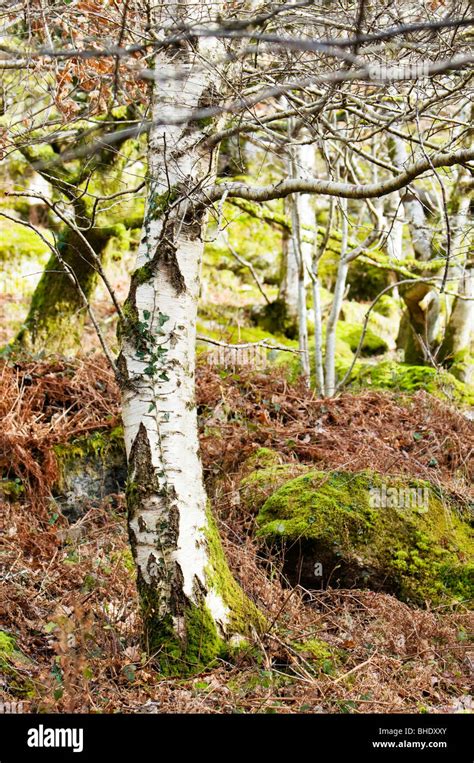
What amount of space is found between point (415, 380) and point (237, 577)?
456 centimetres

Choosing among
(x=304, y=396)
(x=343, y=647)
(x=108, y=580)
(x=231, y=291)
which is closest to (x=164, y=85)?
(x=108, y=580)

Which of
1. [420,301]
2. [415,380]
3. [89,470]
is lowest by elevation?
[89,470]

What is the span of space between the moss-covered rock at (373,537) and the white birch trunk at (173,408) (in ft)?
3.62

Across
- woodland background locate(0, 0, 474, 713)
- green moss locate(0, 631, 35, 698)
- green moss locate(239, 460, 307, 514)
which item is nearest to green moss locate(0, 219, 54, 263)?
woodland background locate(0, 0, 474, 713)

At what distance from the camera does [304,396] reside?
7.48 m

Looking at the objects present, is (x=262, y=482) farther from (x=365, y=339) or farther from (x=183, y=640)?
(x=365, y=339)

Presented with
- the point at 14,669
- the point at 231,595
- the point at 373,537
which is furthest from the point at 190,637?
the point at 373,537

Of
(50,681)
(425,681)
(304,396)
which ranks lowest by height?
(425,681)

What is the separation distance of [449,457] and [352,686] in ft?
11.3

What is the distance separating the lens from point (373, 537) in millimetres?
4957

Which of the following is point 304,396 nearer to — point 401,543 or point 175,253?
point 401,543

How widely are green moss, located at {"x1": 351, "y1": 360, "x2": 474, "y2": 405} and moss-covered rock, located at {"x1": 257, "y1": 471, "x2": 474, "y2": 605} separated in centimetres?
281

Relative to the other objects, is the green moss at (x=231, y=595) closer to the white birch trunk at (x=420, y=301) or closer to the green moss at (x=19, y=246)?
the white birch trunk at (x=420, y=301)

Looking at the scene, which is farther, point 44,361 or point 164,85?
point 44,361
